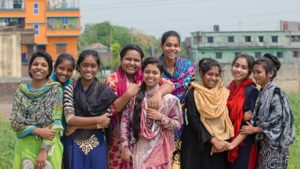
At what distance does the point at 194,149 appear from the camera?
5082 millimetres

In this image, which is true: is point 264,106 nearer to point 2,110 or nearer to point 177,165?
point 177,165

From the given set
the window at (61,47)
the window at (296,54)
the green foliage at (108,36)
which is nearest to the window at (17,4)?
the window at (61,47)

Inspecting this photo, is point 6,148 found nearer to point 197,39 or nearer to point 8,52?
point 8,52

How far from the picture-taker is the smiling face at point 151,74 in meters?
4.76

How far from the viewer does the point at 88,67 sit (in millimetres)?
4762

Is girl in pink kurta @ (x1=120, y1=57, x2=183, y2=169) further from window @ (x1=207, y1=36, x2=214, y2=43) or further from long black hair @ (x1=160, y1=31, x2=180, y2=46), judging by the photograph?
window @ (x1=207, y1=36, x2=214, y2=43)

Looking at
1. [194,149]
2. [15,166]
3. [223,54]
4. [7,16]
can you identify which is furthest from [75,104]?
[223,54]

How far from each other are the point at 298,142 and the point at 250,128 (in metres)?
5.86

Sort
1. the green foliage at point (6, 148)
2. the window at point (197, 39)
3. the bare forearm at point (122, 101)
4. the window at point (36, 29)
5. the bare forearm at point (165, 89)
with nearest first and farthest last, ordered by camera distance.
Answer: the bare forearm at point (122, 101)
the bare forearm at point (165, 89)
the green foliage at point (6, 148)
the window at point (36, 29)
the window at point (197, 39)

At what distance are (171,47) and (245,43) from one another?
1689 inches

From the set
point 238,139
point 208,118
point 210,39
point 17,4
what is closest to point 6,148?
point 208,118

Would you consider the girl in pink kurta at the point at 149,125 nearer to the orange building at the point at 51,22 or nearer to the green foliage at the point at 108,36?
the orange building at the point at 51,22

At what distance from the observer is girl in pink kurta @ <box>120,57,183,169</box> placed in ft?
15.7

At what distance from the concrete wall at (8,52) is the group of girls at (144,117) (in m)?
22.0
